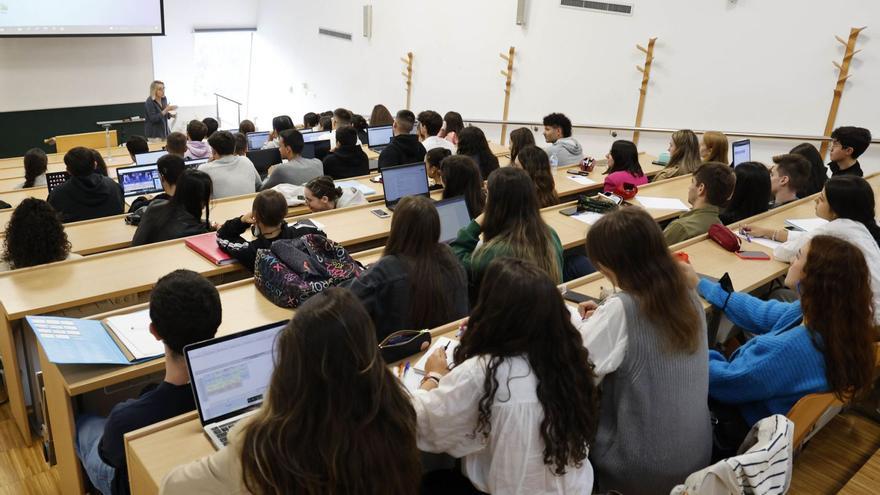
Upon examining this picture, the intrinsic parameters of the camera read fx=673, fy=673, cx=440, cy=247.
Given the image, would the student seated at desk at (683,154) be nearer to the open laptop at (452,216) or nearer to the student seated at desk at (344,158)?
the open laptop at (452,216)

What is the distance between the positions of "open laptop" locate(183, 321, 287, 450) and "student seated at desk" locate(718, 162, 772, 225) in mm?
3414

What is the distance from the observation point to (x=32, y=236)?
3.29m

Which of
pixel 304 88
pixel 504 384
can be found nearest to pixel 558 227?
pixel 504 384

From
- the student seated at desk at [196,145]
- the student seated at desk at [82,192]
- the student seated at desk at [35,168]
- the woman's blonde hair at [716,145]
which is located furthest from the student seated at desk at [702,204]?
the student seated at desk at [35,168]

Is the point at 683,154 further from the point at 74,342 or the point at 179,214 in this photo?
the point at 74,342

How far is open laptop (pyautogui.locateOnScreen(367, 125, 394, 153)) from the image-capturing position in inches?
313

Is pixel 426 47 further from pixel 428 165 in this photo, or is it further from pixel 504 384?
pixel 504 384

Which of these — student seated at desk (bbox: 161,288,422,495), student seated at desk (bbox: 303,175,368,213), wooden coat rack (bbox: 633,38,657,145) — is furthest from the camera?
wooden coat rack (bbox: 633,38,657,145)

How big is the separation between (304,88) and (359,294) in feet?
38.1

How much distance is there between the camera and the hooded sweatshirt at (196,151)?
6.77 meters

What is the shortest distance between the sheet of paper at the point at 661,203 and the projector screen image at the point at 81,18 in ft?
29.3

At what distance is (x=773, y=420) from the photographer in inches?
79.1

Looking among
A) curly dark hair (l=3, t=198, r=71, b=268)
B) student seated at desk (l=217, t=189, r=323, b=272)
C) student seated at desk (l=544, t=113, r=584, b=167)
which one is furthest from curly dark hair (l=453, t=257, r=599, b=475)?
student seated at desk (l=544, t=113, r=584, b=167)

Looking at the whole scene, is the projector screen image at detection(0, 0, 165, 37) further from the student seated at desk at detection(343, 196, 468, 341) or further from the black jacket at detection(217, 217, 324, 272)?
the student seated at desk at detection(343, 196, 468, 341)
